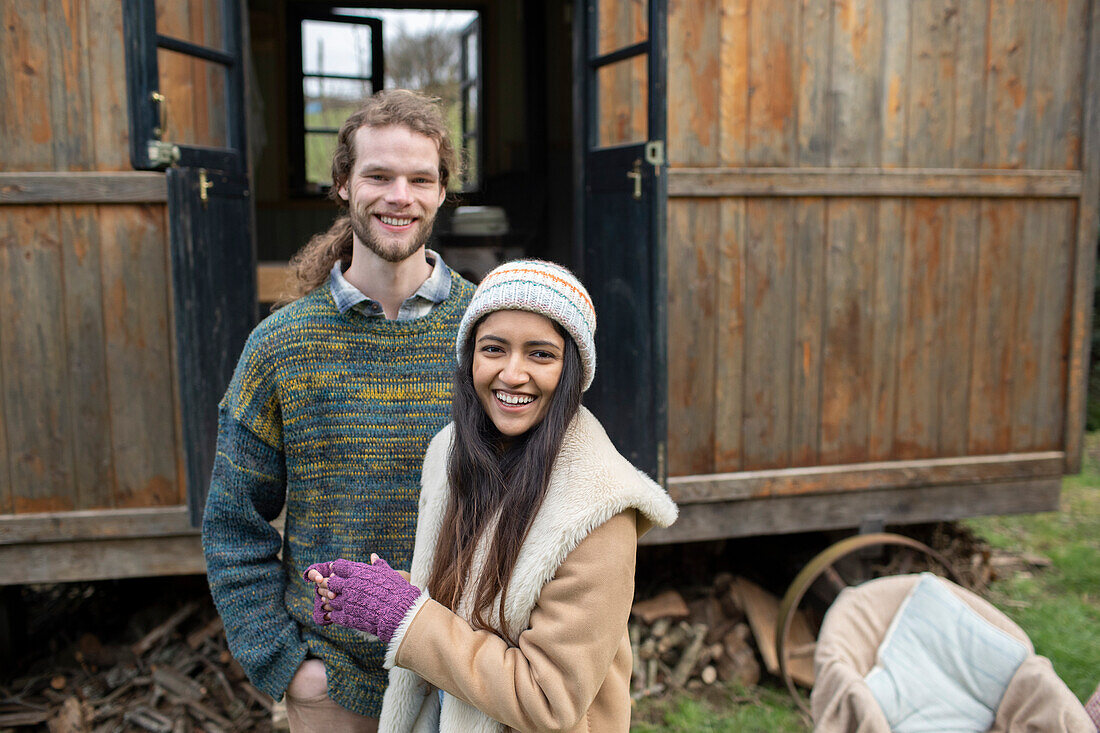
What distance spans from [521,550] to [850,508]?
3.22 metres

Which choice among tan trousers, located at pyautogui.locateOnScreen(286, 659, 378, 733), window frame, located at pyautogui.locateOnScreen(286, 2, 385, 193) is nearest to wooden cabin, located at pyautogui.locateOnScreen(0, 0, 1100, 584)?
tan trousers, located at pyautogui.locateOnScreen(286, 659, 378, 733)

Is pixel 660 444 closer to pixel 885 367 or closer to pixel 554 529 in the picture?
pixel 885 367

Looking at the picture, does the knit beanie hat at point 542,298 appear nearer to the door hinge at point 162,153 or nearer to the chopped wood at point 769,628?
the door hinge at point 162,153

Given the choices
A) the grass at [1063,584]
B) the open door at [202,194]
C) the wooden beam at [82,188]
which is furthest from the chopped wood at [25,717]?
the grass at [1063,584]

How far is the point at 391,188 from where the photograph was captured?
1778 millimetres

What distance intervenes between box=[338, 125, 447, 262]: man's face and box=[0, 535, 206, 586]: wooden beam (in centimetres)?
235

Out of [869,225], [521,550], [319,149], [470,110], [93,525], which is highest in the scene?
[470,110]

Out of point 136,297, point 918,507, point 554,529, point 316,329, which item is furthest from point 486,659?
point 918,507

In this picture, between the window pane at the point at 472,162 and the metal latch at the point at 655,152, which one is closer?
the metal latch at the point at 655,152

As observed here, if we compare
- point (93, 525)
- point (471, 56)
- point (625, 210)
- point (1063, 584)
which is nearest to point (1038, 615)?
point (1063, 584)

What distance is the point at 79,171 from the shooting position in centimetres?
332

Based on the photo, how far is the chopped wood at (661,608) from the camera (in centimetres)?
432

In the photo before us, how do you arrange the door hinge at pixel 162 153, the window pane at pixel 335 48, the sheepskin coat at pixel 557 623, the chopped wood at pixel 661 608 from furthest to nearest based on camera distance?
the window pane at pixel 335 48
the chopped wood at pixel 661 608
the door hinge at pixel 162 153
the sheepskin coat at pixel 557 623

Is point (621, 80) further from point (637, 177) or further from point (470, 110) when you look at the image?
point (470, 110)
